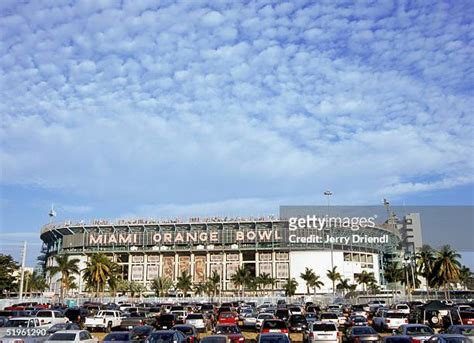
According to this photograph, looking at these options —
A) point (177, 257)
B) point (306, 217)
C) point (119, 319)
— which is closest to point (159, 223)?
point (177, 257)

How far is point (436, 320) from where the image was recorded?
3678 centimetres

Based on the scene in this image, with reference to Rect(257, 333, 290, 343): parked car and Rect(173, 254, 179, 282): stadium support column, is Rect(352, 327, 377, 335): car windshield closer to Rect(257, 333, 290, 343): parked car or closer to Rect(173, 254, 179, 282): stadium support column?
Rect(257, 333, 290, 343): parked car

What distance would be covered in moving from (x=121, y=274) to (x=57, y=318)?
114m

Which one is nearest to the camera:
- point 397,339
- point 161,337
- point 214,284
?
point 397,339

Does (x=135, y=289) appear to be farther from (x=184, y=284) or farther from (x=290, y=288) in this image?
(x=290, y=288)

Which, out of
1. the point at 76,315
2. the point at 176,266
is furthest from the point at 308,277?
the point at 76,315

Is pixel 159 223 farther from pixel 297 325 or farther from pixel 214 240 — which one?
pixel 297 325

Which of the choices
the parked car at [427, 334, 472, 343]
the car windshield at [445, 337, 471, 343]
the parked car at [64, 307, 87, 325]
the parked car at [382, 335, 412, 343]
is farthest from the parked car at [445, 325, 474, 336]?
the parked car at [64, 307, 87, 325]

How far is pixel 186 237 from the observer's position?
151 meters

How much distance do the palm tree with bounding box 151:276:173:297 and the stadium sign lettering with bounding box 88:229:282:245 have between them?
13.2 meters

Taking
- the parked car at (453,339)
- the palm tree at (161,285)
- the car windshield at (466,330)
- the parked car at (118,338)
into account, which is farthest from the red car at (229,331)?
the palm tree at (161,285)

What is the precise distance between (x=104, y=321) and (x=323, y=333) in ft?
72.7

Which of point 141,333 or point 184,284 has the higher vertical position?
point 184,284

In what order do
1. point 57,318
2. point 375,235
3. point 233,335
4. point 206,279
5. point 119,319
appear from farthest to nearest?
point 375,235
point 206,279
point 119,319
point 57,318
point 233,335
